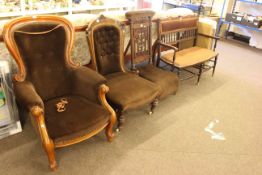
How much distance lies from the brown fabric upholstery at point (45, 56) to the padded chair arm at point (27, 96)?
0.49ft

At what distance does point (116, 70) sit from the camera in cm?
248

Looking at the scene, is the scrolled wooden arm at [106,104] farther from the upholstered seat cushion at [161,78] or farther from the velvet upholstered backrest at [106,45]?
the upholstered seat cushion at [161,78]

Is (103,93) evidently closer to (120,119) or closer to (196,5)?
(120,119)

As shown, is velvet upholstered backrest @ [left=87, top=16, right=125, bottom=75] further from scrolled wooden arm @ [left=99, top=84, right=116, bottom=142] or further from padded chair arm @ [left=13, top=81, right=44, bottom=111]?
padded chair arm @ [left=13, top=81, right=44, bottom=111]

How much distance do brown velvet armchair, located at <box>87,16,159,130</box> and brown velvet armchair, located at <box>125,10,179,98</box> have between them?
206 millimetres

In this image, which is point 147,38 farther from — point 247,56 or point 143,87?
point 247,56

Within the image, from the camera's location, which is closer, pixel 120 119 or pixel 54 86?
pixel 54 86

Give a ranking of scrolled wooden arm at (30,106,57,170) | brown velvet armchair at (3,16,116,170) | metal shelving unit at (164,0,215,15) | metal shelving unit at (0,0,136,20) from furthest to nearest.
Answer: metal shelving unit at (164,0,215,15) → metal shelving unit at (0,0,136,20) → brown velvet armchair at (3,16,116,170) → scrolled wooden arm at (30,106,57,170)

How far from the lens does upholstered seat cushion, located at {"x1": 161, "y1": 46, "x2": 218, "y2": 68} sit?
9.41 ft

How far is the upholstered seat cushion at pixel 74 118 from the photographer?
62.8 inches

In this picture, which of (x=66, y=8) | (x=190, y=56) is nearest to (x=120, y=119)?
(x=190, y=56)

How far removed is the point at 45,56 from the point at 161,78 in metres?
1.26

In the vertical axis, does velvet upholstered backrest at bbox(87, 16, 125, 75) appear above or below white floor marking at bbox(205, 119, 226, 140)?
above

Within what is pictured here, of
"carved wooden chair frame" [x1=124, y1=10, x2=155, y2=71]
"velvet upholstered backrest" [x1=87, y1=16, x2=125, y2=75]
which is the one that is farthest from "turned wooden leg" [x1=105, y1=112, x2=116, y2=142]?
"carved wooden chair frame" [x1=124, y1=10, x2=155, y2=71]
